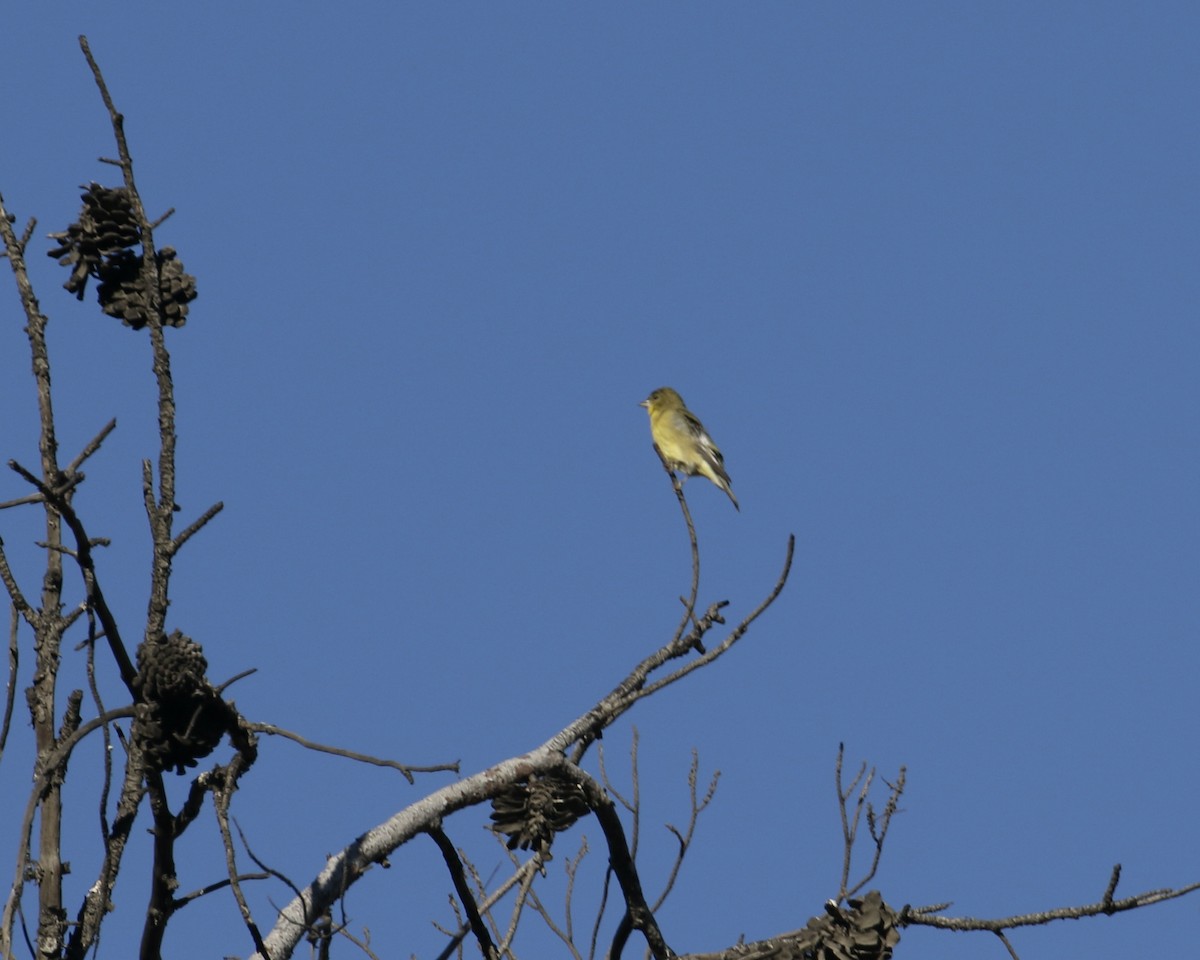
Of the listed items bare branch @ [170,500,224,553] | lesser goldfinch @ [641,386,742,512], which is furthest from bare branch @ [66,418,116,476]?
lesser goldfinch @ [641,386,742,512]

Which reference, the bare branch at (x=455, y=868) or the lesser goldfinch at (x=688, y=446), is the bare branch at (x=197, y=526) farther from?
the lesser goldfinch at (x=688, y=446)

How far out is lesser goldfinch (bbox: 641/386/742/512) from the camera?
11891mm

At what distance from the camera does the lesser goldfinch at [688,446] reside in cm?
1189

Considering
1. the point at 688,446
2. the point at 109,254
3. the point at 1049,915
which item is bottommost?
the point at 1049,915

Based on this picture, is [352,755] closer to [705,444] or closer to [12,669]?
→ [12,669]

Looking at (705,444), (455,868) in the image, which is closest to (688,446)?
(705,444)

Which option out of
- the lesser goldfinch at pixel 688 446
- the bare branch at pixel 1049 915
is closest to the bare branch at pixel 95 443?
the bare branch at pixel 1049 915

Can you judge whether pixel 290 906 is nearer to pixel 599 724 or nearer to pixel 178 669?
pixel 178 669

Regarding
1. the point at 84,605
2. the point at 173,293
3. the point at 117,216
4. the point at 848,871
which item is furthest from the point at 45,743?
Result: the point at 848,871

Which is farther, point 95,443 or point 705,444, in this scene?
point 705,444

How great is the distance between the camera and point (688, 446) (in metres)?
11.9

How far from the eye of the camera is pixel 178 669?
2678 millimetres

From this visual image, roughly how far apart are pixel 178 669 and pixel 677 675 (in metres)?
1.18

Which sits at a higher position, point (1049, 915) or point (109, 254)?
point (109, 254)
